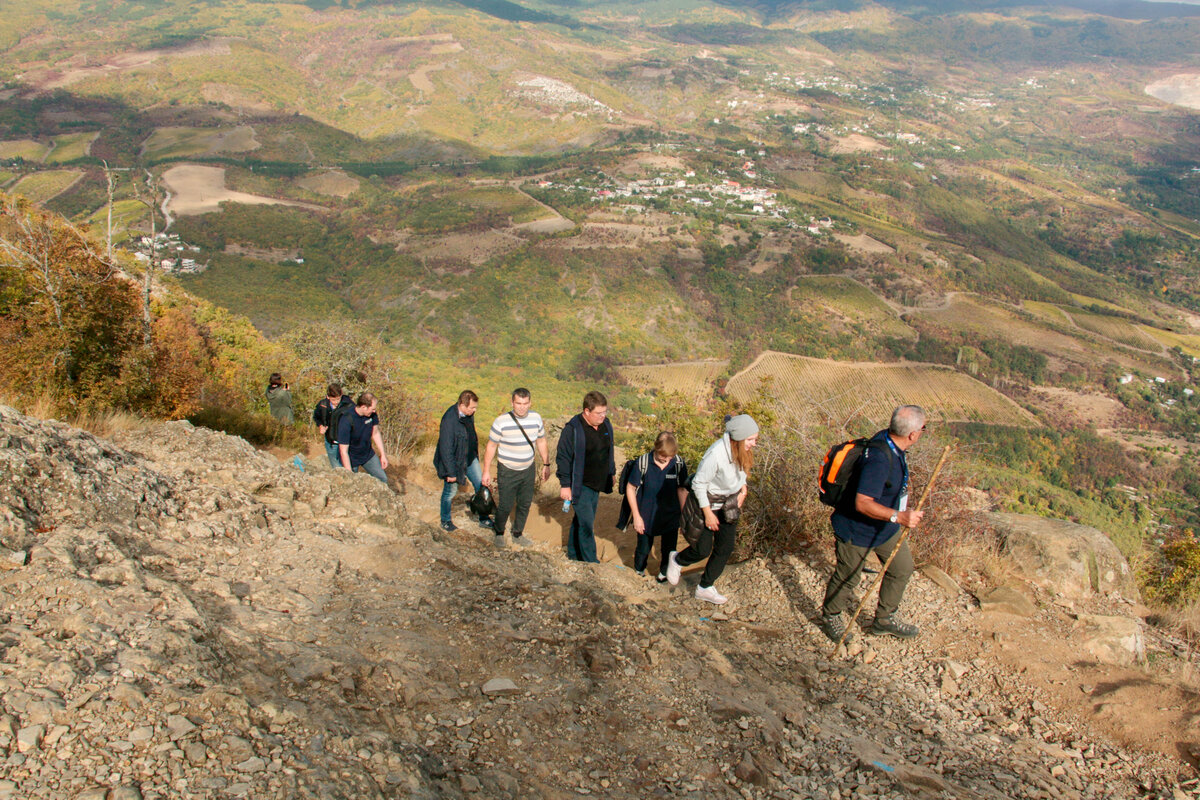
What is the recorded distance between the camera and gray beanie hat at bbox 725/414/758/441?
4.42m

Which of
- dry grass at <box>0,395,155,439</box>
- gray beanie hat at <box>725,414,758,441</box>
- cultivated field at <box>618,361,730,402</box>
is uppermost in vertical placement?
gray beanie hat at <box>725,414,758,441</box>

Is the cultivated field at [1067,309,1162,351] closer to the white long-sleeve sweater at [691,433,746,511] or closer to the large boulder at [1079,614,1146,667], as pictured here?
the large boulder at [1079,614,1146,667]

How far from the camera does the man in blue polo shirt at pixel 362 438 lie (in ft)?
21.6

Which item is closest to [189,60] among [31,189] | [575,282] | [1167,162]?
[31,189]

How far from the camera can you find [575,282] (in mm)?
80562

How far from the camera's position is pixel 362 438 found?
6730 mm

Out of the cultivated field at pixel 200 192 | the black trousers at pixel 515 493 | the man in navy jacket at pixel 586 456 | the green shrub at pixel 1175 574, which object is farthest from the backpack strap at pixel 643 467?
the cultivated field at pixel 200 192

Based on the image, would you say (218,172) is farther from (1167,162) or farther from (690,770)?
(1167,162)

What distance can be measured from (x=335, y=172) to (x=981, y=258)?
122144mm

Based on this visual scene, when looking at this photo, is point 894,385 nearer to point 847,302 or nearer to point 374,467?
point 847,302

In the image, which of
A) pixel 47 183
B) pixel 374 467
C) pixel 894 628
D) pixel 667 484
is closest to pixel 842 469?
pixel 894 628

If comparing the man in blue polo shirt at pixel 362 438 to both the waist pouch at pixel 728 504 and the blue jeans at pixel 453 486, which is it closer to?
the blue jeans at pixel 453 486

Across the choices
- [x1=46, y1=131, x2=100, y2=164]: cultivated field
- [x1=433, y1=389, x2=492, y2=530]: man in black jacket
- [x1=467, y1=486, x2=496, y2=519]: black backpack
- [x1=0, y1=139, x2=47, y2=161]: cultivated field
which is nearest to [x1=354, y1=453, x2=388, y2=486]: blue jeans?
[x1=433, y1=389, x2=492, y2=530]: man in black jacket

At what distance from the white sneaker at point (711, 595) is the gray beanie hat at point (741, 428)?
1.50 metres
